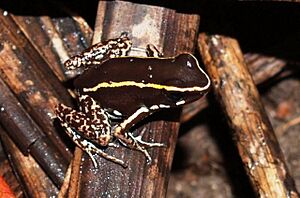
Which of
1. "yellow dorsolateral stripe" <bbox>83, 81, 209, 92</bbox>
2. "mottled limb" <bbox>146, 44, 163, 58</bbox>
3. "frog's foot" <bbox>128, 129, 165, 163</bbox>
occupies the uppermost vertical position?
"mottled limb" <bbox>146, 44, 163, 58</bbox>

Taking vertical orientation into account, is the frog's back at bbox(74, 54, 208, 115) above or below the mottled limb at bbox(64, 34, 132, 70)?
below

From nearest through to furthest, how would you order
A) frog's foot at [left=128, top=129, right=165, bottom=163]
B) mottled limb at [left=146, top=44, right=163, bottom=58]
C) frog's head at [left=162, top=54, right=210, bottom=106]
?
frog's head at [left=162, top=54, right=210, bottom=106] → frog's foot at [left=128, top=129, right=165, bottom=163] → mottled limb at [left=146, top=44, right=163, bottom=58]

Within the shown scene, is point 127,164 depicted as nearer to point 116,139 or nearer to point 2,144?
→ point 116,139

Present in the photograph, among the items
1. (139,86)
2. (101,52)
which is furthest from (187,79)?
(101,52)

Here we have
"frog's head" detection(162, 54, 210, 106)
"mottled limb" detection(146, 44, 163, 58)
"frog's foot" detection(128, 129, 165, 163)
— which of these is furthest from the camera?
"mottled limb" detection(146, 44, 163, 58)

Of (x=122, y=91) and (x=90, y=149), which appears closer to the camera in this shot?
(x=90, y=149)

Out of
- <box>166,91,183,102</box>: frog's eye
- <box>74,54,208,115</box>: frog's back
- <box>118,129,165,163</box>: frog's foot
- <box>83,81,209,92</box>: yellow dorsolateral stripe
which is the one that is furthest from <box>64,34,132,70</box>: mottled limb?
<box>118,129,165,163</box>: frog's foot

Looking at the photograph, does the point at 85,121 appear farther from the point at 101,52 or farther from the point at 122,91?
the point at 101,52

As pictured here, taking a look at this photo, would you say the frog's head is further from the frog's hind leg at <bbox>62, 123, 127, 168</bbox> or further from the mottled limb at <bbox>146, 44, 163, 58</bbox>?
the frog's hind leg at <bbox>62, 123, 127, 168</bbox>
